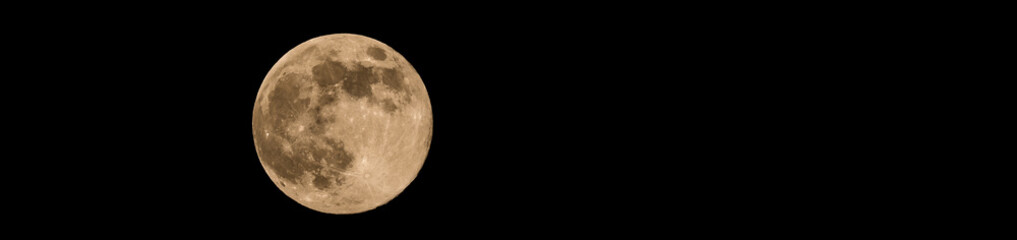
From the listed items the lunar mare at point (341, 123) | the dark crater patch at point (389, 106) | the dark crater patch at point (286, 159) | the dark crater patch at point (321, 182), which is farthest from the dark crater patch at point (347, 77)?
the dark crater patch at point (321, 182)

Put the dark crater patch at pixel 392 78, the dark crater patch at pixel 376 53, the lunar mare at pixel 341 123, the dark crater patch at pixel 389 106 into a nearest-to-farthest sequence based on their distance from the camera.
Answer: the lunar mare at pixel 341 123
the dark crater patch at pixel 389 106
the dark crater patch at pixel 392 78
the dark crater patch at pixel 376 53

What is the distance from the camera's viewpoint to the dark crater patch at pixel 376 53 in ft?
13.0

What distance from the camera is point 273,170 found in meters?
3.97

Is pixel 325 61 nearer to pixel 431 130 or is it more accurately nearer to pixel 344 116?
pixel 344 116

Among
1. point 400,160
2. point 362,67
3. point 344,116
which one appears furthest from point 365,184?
point 362,67

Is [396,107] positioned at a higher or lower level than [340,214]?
higher

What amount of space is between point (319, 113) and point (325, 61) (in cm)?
42

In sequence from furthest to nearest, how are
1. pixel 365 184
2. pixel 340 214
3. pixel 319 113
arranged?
pixel 340 214
pixel 365 184
pixel 319 113

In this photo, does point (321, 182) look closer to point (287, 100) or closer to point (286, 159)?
point (286, 159)

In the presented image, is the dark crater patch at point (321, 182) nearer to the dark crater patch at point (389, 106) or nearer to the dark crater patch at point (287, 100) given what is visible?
the dark crater patch at point (287, 100)

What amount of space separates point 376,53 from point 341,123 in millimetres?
665

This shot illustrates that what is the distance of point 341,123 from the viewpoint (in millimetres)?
3600

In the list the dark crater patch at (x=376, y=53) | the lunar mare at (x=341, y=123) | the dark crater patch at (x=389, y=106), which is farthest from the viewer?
the dark crater patch at (x=376, y=53)

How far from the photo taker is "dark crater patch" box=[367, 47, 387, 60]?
156 inches
